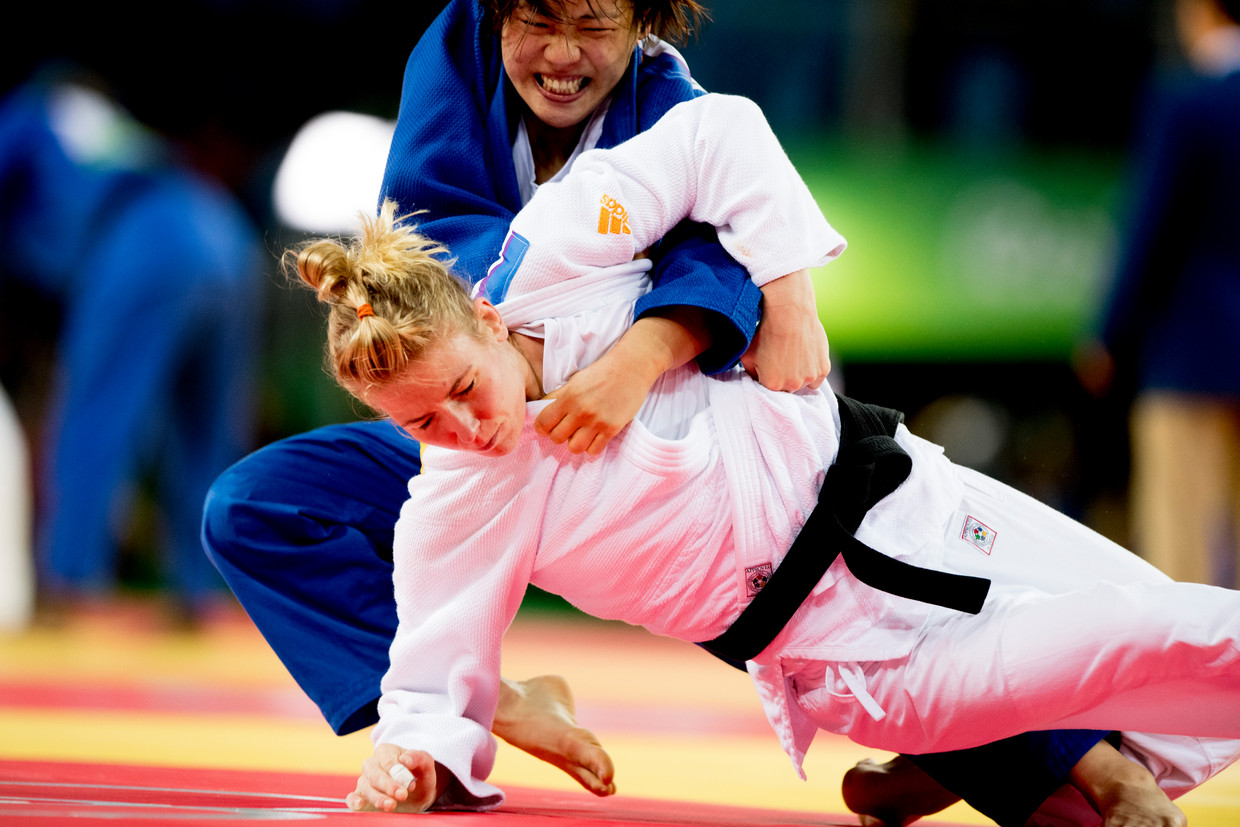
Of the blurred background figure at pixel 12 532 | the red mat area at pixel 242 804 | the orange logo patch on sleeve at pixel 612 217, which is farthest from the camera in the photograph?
the blurred background figure at pixel 12 532

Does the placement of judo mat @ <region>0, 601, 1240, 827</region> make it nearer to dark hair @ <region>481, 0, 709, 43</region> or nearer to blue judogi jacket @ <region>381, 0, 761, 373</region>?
blue judogi jacket @ <region>381, 0, 761, 373</region>

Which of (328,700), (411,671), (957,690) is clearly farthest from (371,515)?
(957,690)

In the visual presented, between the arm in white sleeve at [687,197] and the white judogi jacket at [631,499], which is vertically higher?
the arm in white sleeve at [687,197]

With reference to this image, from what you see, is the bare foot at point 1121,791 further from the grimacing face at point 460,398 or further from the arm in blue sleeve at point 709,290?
the grimacing face at point 460,398

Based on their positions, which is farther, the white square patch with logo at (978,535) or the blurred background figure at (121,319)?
the blurred background figure at (121,319)

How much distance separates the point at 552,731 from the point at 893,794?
49 cm

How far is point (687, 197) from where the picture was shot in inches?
62.6

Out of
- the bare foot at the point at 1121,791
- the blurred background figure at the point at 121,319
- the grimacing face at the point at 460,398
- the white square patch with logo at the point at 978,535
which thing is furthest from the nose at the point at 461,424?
the blurred background figure at the point at 121,319

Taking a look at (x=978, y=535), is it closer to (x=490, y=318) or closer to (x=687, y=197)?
(x=687, y=197)

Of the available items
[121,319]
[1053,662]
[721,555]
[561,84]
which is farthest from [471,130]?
[121,319]

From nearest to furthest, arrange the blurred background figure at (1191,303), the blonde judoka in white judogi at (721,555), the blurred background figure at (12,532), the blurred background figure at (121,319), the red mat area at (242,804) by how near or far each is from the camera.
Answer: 1. the red mat area at (242,804)
2. the blonde judoka in white judogi at (721,555)
3. the blurred background figure at (1191,303)
4. the blurred background figure at (121,319)
5. the blurred background figure at (12,532)

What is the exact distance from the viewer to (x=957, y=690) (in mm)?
1443

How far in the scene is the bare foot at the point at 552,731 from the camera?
1.65 metres

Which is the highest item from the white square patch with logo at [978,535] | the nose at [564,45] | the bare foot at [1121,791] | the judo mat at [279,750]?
the nose at [564,45]
